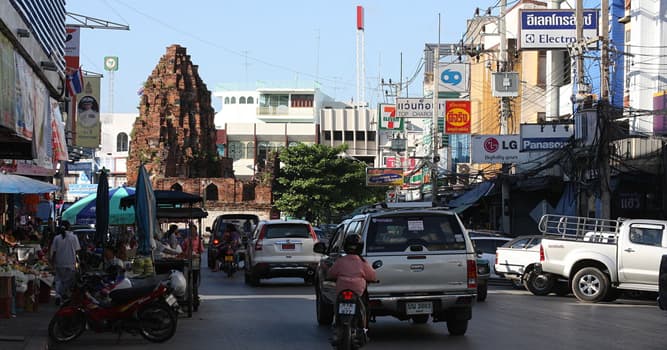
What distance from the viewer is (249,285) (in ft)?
90.8

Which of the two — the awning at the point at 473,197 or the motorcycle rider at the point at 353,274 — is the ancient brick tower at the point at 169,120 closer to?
the awning at the point at 473,197

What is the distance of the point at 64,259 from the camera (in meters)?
20.2

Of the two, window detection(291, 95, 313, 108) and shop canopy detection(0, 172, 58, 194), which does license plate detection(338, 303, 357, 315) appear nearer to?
shop canopy detection(0, 172, 58, 194)

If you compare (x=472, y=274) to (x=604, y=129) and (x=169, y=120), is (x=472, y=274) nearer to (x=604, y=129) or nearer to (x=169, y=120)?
(x=604, y=129)

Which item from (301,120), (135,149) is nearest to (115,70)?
(301,120)

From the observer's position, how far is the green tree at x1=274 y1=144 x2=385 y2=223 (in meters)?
84.2

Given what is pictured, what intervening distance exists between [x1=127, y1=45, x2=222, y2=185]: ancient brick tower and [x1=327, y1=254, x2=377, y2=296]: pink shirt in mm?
68149

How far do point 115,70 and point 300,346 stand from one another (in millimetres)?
108264

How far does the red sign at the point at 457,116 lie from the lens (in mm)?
50125

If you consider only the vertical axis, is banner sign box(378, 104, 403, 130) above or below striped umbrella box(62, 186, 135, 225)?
above

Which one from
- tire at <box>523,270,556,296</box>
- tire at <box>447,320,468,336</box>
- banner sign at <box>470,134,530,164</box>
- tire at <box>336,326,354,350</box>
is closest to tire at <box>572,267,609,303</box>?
tire at <box>523,270,556,296</box>

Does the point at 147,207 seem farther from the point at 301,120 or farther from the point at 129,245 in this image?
the point at 301,120

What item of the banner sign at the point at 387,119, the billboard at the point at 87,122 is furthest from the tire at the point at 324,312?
the banner sign at the point at 387,119

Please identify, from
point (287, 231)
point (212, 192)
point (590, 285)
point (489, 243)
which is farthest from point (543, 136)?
point (212, 192)
